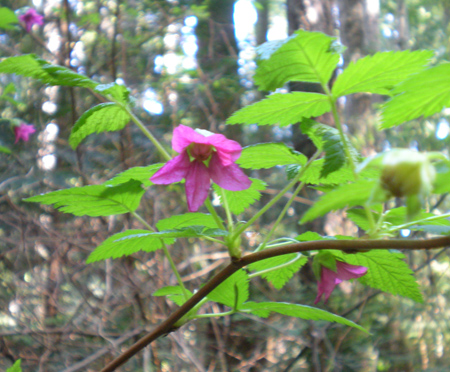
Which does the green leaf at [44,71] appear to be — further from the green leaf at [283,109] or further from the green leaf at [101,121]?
the green leaf at [283,109]

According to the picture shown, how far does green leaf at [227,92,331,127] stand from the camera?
0.51m

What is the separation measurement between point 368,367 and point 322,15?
7.69 ft

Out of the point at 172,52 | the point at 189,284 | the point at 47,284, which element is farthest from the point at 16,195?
the point at 172,52

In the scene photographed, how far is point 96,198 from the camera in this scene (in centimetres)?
56

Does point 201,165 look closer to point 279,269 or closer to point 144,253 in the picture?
point 279,269

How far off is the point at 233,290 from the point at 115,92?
0.34m

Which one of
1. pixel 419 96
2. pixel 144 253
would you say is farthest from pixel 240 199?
pixel 144 253

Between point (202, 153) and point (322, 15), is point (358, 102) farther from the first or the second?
point (202, 153)

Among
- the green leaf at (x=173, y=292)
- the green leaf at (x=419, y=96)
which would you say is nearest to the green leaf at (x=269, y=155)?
the green leaf at (x=419, y=96)

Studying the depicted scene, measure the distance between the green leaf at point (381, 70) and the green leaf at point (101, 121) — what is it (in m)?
0.30

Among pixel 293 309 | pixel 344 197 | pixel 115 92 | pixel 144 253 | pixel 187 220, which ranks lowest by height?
pixel 144 253

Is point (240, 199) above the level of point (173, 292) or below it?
above

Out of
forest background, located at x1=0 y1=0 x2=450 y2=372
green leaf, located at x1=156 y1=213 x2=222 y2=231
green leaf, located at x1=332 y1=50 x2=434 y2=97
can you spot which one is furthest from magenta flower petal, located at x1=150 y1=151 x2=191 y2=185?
forest background, located at x1=0 y1=0 x2=450 y2=372

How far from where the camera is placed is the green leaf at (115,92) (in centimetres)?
51
